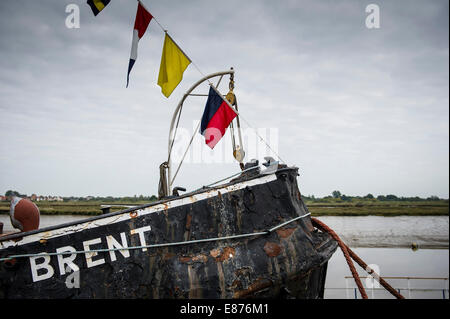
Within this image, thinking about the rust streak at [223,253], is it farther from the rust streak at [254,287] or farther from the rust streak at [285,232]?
the rust streak at [285,232]

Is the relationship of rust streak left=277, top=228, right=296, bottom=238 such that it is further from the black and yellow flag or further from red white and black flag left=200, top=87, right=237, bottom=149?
the black and yellow flag

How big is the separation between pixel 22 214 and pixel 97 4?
363 centimetres

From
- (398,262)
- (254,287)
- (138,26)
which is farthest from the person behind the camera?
(398,262)

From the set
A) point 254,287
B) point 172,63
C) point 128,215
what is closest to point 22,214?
point 128,215

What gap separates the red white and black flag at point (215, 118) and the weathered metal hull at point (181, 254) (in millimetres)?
1878

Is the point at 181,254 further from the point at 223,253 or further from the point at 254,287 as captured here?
the point at 254,287

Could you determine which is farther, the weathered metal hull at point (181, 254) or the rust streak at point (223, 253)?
the rust streak at point (223, 253)

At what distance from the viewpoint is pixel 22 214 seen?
3.10m

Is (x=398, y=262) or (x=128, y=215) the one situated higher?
(x=128, y=215)

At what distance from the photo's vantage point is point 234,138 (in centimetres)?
482

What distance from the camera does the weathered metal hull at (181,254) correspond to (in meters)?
2.64

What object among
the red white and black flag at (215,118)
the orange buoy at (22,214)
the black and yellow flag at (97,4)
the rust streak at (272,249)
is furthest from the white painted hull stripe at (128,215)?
the black and yellow flag at (97,4)
